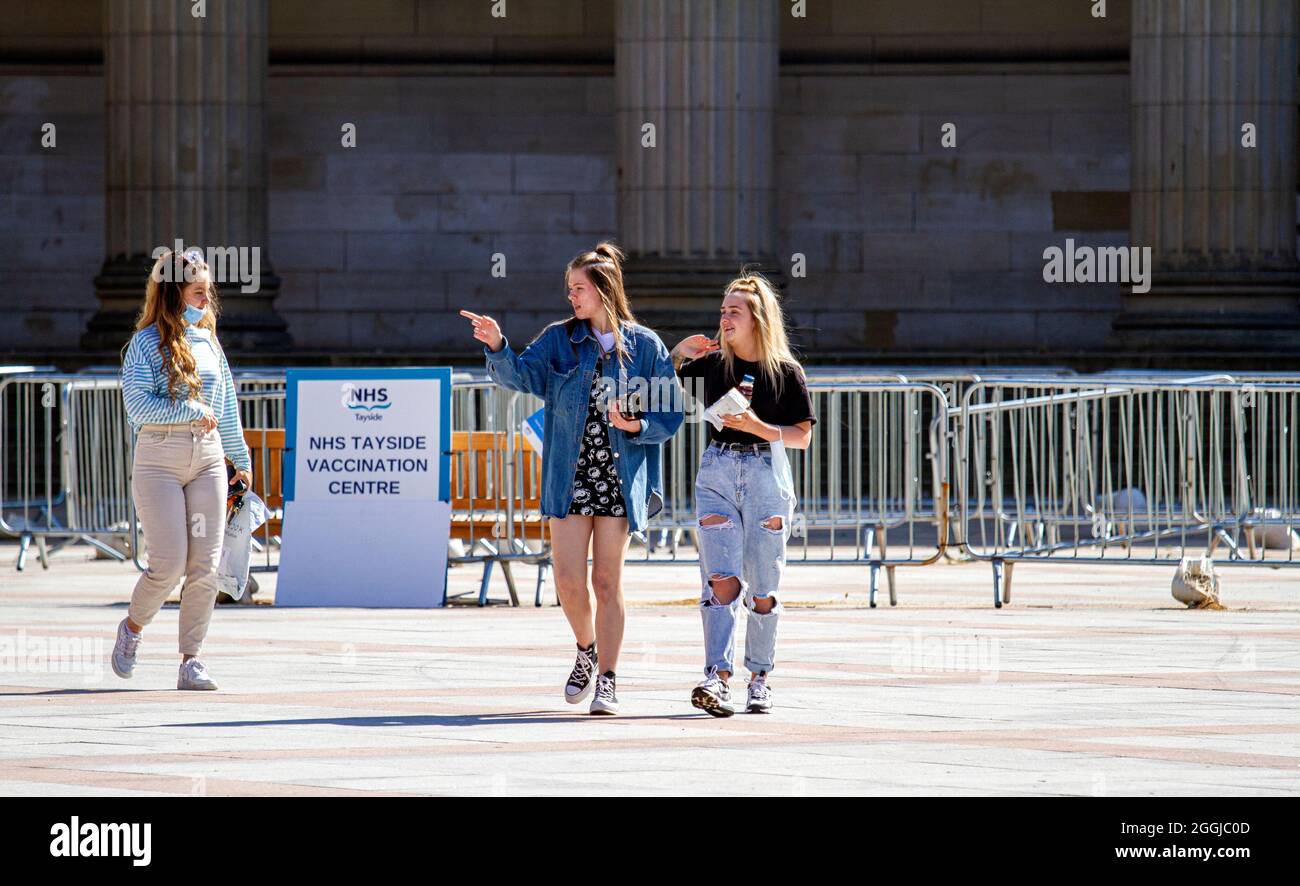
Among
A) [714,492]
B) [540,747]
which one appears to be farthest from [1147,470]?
[540,747]

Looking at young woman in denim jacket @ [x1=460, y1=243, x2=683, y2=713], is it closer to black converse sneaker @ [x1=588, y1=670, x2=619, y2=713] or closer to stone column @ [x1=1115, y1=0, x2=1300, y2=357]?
black converse sneaker @ [x1=588, y1=670, x2=619, y2=713]

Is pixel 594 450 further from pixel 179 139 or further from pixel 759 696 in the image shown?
pixel 179 139

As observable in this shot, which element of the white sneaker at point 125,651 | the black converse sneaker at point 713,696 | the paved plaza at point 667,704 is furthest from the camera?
the white sneaker at point 125,651

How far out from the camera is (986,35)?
82.4 ft

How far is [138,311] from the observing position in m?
21.9

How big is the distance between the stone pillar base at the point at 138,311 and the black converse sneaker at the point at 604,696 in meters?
12.9

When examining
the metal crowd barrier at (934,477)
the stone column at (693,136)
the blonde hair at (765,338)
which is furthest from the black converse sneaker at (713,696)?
the stone column at (693,136)

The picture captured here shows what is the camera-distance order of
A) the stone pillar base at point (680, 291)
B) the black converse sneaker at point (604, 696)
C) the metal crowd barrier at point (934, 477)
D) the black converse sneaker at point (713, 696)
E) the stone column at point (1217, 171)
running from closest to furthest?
the black converse sneaker at point (713, 696), the black converse sneaker at point (604, 696), the metal crowd barrier at point (934, 477), the stone column at point (1217, 171), the stone pillar base at point (680, 291)

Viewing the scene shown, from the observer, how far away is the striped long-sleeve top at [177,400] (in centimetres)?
1012

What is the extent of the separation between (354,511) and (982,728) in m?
6.40

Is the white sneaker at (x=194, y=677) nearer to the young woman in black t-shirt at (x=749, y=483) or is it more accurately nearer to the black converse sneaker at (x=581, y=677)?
the black converse sneaker at (x=581, y=677)

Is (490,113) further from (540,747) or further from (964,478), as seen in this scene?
(540,747)

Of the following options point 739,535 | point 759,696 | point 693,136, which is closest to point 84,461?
point 693,136

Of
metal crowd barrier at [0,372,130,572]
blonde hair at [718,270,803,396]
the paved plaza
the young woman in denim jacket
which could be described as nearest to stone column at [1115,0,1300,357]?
the paved plaza
